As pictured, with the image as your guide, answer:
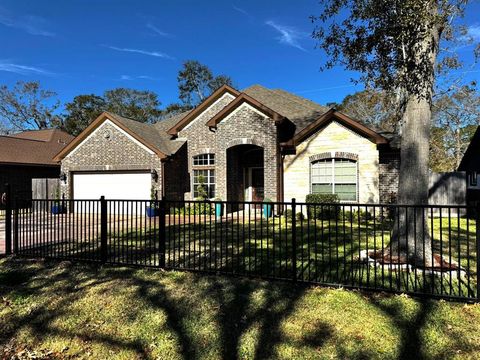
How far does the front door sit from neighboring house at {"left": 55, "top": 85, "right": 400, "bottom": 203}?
0.17ft

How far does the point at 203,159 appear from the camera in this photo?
59.0 ft

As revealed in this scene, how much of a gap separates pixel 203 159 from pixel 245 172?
7.34 feet

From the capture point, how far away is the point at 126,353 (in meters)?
3.58

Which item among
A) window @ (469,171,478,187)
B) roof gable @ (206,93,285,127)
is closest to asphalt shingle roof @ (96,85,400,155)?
roof gable @ (206,93,285,127)

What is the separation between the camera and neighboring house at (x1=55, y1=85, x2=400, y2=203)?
1466 cm

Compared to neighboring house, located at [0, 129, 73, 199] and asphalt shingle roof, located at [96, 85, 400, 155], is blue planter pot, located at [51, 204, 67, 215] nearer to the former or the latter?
asphalt shingle roof, located at [96, 85, 400, 155]

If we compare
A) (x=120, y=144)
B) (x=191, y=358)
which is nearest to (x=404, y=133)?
(x=191, y=358)

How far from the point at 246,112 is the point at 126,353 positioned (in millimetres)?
13575

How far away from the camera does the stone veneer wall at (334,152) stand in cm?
1448

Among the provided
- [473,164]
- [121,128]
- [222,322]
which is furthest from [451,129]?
[222,322]

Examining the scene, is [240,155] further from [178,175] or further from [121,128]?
[121,128]

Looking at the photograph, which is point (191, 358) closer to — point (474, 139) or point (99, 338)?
point (99, 338)

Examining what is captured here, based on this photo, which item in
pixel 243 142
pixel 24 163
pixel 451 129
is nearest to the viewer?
pixel 243 142

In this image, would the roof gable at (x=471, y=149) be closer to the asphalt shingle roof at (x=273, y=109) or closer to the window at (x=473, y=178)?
the window at (x=473, y=178)
